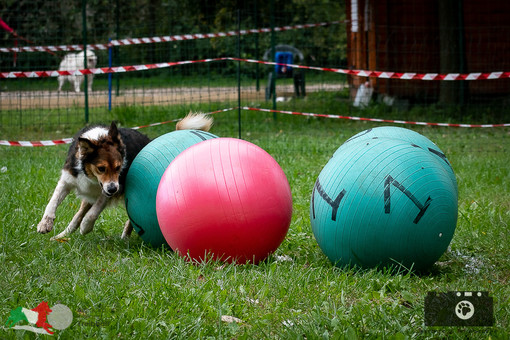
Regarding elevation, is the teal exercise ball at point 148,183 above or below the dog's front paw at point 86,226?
above

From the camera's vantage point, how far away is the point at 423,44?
1616 centimetres

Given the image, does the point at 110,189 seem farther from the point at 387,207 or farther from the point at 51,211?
the point at 387,207

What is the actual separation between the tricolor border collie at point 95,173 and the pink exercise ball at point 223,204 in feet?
2.86

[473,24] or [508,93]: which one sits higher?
[473,24]

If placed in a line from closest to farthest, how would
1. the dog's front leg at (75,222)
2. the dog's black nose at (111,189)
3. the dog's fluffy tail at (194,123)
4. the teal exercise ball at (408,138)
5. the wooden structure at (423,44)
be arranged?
the teal exercise ball at (408,138) → the dog's black nose at (111,189) → the dog's front leg at (75,222) → the dog's fluffy tail at (194,123) → the wooden structure at (423,44)

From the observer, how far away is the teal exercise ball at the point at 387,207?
4.29 meters

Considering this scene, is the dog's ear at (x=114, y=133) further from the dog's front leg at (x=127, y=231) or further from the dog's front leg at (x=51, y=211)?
the dog's front leg at (x=127, y=231)

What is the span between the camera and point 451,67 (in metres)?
14.4

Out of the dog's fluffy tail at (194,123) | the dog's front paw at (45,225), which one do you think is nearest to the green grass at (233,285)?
the dog's front paw at (45,225)

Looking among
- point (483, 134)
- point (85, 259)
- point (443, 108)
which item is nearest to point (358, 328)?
point (85, 259)

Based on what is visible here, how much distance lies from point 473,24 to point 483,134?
17.1 feet

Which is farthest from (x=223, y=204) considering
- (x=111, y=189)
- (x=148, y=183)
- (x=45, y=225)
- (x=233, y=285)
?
(x=45, y=225)

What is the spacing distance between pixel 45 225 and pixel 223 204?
1.95 m

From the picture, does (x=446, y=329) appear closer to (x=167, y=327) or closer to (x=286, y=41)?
(x=167, y=327)
